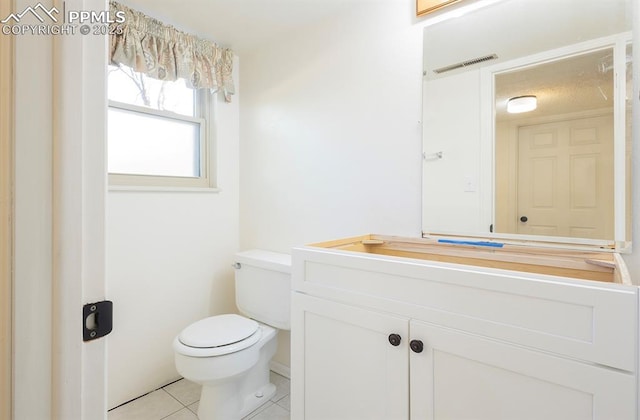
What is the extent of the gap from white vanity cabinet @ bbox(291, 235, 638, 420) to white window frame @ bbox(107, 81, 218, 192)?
112 centimetres

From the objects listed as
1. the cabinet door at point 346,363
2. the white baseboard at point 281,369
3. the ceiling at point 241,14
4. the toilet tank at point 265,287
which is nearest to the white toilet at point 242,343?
the toilet tank at point 265,287

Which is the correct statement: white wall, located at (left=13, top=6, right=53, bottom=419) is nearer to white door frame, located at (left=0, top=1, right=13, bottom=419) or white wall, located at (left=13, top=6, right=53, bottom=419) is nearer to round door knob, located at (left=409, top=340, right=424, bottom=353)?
white door frame, located at (left=0, top=1, right=13, bottom=419)

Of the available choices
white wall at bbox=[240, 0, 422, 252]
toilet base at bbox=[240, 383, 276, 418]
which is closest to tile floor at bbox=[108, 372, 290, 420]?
toilet base at bbox=[240, 383, 276, 418]

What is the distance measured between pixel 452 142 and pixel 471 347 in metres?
0.86

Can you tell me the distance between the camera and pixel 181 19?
5.80 ft

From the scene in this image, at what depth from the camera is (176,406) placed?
167cm

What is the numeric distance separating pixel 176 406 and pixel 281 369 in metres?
0.59

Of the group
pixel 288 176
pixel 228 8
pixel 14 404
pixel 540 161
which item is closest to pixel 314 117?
pixel 288 176

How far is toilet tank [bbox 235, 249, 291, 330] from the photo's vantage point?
1694mm

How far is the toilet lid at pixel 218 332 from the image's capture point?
1439 mm

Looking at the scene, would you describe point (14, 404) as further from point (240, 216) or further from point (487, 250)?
point (240, 216)

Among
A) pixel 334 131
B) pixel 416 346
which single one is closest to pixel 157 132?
pixel 334 131

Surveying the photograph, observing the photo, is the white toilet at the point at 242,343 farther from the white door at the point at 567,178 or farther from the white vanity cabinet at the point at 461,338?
the white door at the point at 567,178

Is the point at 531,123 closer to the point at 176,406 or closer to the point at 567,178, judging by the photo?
the point at 567,178
